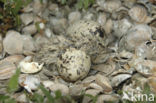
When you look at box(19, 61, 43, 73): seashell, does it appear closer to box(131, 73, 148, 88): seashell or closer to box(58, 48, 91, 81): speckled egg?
box(58, 48, 91, 81): speckled egg

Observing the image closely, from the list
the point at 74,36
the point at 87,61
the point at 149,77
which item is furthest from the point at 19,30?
the point at 149,77

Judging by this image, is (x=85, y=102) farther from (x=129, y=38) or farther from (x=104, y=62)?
(x=129, y=38)

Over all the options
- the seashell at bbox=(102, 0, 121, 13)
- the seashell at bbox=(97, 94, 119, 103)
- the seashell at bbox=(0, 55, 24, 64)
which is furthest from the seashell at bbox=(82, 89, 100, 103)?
the seashell at bbox=(102, 0, 121, 13)

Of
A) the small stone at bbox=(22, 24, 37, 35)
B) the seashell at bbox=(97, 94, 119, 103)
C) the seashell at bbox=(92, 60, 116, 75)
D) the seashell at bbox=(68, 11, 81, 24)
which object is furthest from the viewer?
the seashell at bbox=(68, 11, 81, 24)

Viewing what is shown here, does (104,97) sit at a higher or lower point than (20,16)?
lower

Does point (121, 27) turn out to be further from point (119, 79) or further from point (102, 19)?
point (119, 79)

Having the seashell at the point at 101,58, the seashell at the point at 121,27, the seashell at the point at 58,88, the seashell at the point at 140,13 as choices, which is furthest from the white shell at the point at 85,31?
the seashell at the point at 58,88

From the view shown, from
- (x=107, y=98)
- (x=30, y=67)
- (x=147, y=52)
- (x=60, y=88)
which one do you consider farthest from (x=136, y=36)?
(x=30, y=67)
